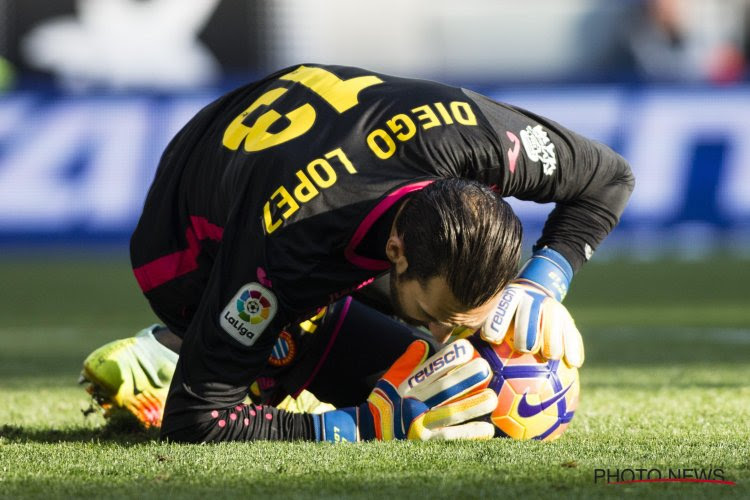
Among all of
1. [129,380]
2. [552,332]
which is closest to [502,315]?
[552,332]

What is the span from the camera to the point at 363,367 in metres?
3.31

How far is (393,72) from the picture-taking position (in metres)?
14.2

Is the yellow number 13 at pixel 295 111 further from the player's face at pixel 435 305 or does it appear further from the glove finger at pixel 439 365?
the glove finger at pixel 439 365

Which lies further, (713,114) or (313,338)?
(713,114)

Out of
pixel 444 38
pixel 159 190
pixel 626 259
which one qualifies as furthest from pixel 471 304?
pixel 444 38

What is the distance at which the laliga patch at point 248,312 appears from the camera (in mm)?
2672

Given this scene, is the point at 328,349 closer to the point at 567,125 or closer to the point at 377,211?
the point at 377,211

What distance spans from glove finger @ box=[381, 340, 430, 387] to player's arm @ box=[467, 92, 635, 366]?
201 millimetres

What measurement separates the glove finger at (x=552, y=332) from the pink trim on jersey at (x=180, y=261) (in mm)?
864

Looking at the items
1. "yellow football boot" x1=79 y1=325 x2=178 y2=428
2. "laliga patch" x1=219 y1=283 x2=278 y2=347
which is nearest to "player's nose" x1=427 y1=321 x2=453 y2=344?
"laliga patch" x1=219 y1=283 x2=278 y2=347

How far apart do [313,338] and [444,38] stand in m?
12.8

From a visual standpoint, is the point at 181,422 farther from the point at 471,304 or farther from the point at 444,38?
the point at 444,38

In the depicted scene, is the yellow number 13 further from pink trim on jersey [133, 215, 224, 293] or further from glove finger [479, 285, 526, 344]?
glove finger [479, 285, 526, 344]

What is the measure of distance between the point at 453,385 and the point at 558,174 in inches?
24.5
